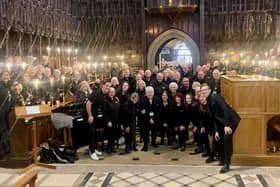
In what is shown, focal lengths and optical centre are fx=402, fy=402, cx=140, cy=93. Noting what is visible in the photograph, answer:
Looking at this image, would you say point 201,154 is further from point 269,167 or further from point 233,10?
point 233,10

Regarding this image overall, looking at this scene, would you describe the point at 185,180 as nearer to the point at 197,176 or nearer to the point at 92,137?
the point at 197,176

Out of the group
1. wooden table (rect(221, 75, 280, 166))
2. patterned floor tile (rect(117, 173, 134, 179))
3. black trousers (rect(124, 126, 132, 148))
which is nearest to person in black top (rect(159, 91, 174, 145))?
black trousers (rect(124, 126, 132, 148))

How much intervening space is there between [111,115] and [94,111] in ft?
1.07

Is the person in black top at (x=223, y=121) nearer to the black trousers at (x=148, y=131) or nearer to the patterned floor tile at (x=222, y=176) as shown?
the patterned floor tile at (x=222, y=176)

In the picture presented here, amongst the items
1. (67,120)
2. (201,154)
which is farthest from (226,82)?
(67,120)

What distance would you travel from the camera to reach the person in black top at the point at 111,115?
741cm

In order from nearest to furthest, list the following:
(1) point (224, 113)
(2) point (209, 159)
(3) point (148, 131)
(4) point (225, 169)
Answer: (1) point (224, 113) < (4) point (225, 169) < (2) point (209, 159) < (3) point (148, 131)

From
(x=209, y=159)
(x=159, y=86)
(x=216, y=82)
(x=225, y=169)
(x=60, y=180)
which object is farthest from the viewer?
(x=159, y=86)

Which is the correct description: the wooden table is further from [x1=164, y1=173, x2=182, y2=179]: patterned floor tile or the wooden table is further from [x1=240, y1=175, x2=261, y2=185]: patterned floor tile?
[x1=164, y1=173, x2=182, y2=179]: patterned floor tile

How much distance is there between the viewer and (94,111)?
7395 mm

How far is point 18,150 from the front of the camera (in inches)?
269

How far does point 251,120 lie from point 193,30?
8.08 metres

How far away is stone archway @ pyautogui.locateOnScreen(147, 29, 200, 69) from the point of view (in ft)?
46.1

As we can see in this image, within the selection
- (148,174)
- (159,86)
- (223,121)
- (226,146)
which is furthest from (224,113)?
(159,86)
